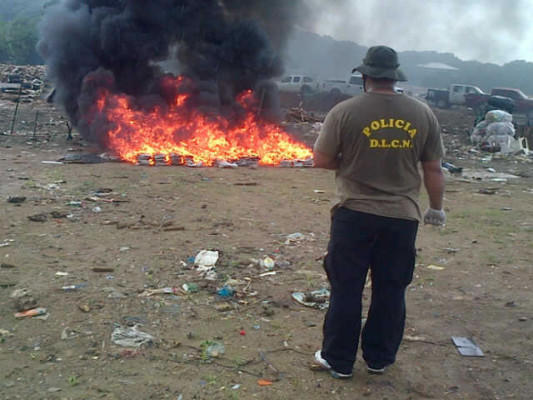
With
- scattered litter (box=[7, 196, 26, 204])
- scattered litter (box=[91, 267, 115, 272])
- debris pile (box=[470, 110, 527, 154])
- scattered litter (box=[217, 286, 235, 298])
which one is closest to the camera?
scattered litter (box=[217, 286, 235, 298])

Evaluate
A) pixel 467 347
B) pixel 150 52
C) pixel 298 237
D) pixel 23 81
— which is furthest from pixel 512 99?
pixel 467 347

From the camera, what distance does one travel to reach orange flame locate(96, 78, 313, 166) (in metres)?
12.1

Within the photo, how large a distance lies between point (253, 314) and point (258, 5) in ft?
44.1

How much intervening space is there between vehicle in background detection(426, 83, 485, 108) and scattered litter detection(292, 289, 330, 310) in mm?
26865

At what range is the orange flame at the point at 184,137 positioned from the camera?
12.1 meters

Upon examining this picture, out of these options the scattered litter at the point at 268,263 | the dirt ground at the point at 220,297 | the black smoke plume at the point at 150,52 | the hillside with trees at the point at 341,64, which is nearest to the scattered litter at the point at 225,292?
the dirt ground at the point at 220,297

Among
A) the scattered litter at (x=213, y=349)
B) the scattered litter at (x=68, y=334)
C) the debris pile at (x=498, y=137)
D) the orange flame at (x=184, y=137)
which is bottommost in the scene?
the scattered litter at (x=68, y=334)

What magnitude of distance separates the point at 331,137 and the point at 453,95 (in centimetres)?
2832

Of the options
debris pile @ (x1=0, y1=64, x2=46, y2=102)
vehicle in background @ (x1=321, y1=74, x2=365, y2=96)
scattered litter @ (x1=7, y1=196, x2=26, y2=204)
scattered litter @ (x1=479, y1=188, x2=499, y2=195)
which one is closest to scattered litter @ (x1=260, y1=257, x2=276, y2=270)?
scattered litter @ (x1=7, y1=196, x2=26, y2=204)

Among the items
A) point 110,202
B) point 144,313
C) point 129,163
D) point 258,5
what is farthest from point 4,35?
point 144,313

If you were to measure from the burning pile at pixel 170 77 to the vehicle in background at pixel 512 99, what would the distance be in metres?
16.1

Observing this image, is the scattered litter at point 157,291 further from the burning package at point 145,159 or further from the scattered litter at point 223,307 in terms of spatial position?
the burning package at point 145,159

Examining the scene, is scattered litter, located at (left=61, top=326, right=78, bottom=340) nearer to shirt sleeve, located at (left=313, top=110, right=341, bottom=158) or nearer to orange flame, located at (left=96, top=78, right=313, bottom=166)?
shirt sleeve, located at (left=313, top=110, right=341, bottom=158)

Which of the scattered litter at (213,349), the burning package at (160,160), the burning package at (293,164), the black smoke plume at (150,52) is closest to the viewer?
the scattered litter at (213,349)
